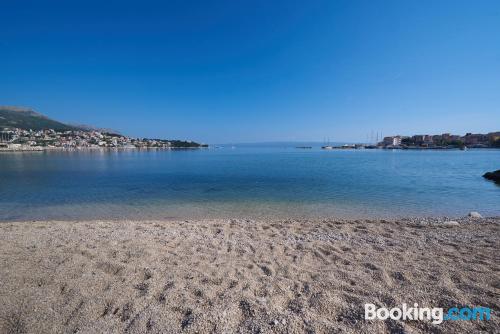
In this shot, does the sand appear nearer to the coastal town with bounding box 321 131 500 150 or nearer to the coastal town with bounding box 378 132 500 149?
the coastal town with bounding box 321 131 500 150

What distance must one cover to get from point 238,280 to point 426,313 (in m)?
3.51

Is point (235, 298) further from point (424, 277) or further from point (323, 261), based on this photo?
point (424, 277)

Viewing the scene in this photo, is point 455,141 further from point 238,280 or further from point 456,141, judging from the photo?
point 238,280

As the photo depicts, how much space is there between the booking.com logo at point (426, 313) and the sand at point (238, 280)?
0.12 metres

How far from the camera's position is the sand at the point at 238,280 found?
→ 12.4 feet

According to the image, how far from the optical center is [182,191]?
2109cm

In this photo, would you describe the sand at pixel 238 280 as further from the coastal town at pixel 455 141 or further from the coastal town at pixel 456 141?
the coastal town at pixel 456 141

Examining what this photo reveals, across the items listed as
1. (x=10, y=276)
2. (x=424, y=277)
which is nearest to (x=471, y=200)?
(x=424, y=277)

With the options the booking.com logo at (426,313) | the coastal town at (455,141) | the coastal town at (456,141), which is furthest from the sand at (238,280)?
the coastal town at (456,141)

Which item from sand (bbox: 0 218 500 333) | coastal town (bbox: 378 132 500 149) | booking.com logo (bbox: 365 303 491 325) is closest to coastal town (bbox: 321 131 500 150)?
coastal town (bbox: 378 132 500 149)

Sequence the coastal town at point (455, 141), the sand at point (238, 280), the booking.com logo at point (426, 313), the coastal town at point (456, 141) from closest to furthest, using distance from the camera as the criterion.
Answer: the sand at point (238, 280) → the booking.com logo at point (426, 313) → the coastal town at point (455, 141) → the coastal town at point (456, 141)

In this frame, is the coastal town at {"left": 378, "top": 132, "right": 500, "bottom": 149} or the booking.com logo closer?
the booking.com logo

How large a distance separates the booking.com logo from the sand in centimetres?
12

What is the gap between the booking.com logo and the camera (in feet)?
12.8
